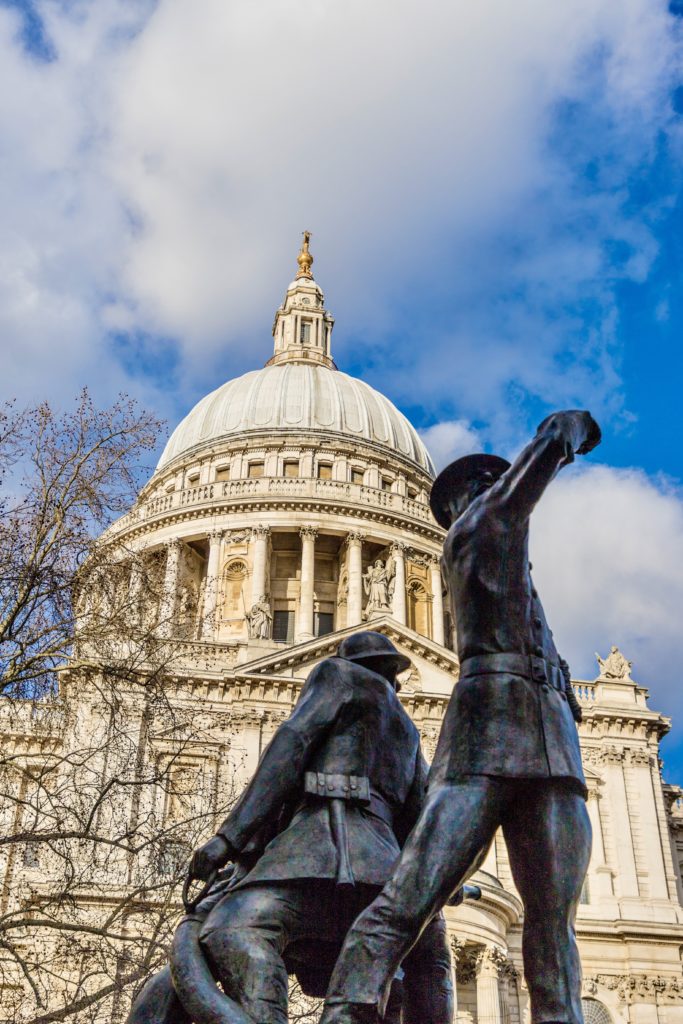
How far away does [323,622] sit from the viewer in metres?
50.9

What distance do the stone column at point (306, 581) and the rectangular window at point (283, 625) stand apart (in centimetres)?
88

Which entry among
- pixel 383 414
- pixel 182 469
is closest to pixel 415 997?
pixel 182 469

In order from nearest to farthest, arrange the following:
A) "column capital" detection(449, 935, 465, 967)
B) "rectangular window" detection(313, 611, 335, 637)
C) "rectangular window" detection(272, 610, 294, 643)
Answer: "column capital" detection(449, 935, 465, 967) → "rectangular window" detection(272, 610, 294, 643) → "rectangular window" detection(313, 611, 335, 637)

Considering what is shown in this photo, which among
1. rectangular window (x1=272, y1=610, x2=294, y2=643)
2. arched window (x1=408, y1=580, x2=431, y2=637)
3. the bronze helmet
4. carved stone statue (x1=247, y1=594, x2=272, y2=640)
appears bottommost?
the bronze helmet

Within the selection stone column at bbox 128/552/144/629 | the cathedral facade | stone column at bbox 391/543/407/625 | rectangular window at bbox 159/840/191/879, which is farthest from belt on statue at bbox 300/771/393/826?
stone column at bbox 391/543/407/625

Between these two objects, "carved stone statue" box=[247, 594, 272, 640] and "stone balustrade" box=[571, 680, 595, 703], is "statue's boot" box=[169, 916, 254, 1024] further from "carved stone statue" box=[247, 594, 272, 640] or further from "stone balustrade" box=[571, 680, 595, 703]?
"stone balustrade" box=[571, 680, 595, 703]

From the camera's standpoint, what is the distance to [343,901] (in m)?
4.61

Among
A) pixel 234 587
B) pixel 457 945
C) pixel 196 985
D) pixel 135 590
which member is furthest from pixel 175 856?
pixel 234 587

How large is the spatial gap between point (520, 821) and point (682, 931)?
33739mm

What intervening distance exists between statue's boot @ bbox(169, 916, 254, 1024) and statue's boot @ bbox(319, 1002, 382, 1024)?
310 mm

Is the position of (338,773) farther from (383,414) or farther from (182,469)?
(383,414)

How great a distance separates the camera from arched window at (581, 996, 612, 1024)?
33.7m

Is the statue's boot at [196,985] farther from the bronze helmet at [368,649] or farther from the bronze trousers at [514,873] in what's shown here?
the bronze helmet at [368,649]

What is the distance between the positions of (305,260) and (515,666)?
242 feet
